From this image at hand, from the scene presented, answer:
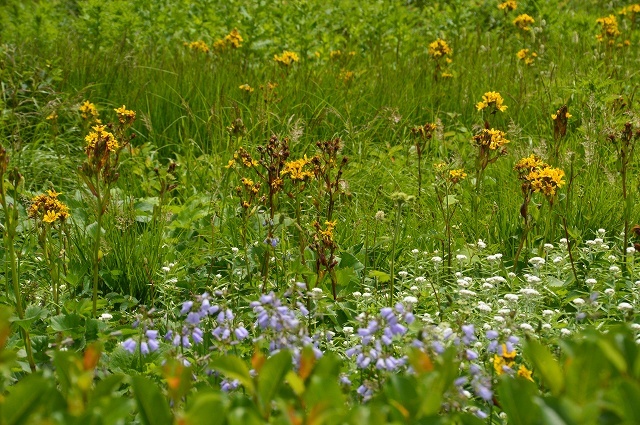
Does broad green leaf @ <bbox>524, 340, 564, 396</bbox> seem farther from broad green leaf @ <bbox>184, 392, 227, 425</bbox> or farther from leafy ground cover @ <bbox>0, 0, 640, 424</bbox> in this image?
broad green leaf @ <bbox>184, 392, 227, 425</bbox>

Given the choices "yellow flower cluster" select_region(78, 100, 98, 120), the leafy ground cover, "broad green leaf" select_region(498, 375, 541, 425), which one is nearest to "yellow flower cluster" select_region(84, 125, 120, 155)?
the leafy ground cover

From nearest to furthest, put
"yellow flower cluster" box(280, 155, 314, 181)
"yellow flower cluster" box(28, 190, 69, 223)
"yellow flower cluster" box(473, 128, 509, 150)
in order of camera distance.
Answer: "yellow flower cluster" box(28, 190, 69, 223) → "yellow flower cluster" box(280, 155, 314, 181) → "yellow flower cluster" box(473, 128, 509, 150)

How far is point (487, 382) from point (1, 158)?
4.93ft

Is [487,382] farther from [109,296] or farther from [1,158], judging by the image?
[109,296]

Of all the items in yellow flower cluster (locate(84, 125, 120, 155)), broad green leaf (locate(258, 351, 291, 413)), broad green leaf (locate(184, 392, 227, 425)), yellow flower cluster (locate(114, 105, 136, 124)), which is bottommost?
yellow flower cluster (locate(114, 105, 136, 124))

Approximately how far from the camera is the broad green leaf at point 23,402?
53.3 inches

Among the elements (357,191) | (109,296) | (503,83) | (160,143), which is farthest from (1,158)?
(503,83)

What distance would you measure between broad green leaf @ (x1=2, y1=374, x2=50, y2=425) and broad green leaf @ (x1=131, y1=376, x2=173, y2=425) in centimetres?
16

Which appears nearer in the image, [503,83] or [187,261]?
[187,261]

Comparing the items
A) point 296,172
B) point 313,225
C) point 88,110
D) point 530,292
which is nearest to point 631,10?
point 88,110

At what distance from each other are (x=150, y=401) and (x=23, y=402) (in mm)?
207

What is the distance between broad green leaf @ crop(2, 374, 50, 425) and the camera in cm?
135

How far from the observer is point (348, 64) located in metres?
6.33

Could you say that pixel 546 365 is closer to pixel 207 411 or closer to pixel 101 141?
pixel 207 411
